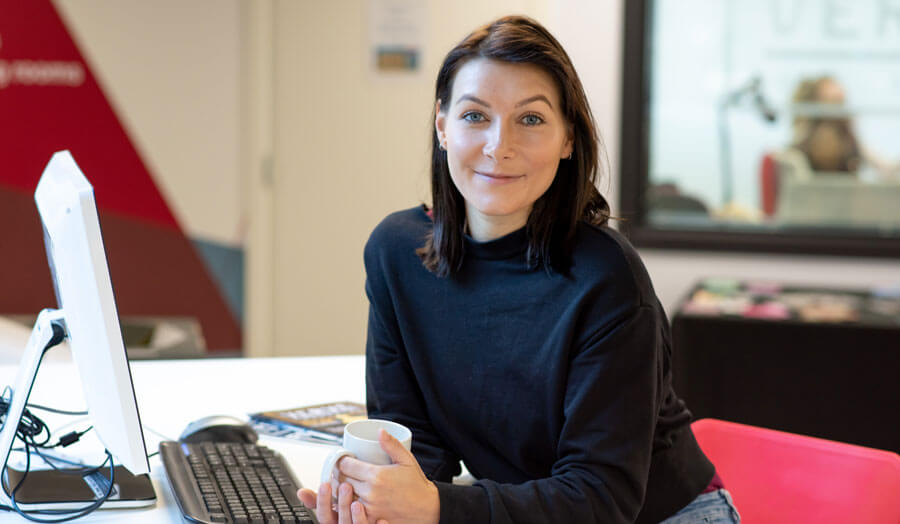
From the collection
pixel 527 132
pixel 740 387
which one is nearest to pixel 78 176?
pixel 527 132

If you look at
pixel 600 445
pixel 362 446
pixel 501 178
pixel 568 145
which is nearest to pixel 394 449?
pixel 362 446

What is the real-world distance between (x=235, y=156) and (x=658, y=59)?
76.0 inches

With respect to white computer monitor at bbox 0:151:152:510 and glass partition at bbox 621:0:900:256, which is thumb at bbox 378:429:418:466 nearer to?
white computer monitor at bbox 0:151:152:510

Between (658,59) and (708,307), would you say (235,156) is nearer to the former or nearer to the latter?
(658,59)

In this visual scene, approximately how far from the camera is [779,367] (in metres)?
3.12

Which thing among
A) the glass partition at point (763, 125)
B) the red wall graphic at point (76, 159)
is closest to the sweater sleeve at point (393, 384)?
the glass partition at point (763, 125)

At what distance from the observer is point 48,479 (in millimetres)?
1344

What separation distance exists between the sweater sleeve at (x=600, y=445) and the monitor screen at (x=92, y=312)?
0.38 metres

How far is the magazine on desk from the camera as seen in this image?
1641 millimetres

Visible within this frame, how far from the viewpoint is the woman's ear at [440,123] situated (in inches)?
56.4

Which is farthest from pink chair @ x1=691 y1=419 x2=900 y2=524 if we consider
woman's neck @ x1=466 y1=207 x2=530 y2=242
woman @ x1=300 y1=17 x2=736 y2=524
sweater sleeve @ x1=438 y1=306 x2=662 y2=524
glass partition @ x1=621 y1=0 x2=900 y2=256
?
glass partition @ x1=621 y1=0 x2=900 y2=256

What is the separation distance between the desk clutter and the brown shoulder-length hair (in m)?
1.88

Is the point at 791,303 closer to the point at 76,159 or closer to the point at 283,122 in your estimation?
the point at 283,122

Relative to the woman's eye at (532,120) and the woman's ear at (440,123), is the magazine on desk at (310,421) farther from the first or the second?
the woman's eye at (532,120)
